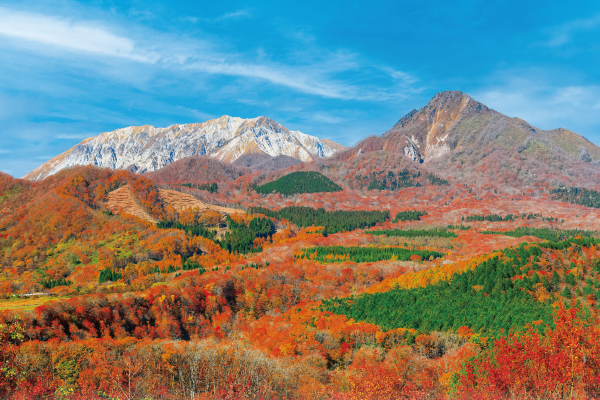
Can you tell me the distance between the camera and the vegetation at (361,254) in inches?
6585

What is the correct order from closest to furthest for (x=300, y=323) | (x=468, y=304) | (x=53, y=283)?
1. (x=468, y=304)
2. (x=300, y=323)
3. (x=53, y=283)

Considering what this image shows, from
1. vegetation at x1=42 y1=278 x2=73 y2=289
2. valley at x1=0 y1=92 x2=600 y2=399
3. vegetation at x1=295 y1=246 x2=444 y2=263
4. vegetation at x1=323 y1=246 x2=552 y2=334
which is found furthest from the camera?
vegetation at x1=295 y1=246 x2=444 y2=263

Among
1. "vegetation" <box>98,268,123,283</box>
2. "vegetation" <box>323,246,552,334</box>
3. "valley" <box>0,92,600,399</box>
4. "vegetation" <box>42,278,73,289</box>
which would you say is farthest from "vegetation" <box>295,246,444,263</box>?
"vegetation" <box>42,278,73,289</box>

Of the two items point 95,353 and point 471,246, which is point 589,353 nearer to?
point 95,353

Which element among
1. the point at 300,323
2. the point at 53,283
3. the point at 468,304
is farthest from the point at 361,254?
the point at 53,283

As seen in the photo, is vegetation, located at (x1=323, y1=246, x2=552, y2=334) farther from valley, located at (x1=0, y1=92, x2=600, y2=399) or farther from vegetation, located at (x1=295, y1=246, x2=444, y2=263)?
vegetation, located at (x1=295, y1=246, x2=444, y2=263)

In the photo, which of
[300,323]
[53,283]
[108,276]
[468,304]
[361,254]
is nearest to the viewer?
[468,304]

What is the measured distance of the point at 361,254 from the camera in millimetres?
176875

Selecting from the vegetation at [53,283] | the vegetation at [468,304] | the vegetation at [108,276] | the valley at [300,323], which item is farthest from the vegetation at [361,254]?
the vegetation at [53,283]

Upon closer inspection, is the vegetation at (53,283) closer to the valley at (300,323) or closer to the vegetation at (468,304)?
the valley at (300,323)

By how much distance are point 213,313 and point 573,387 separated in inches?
4306

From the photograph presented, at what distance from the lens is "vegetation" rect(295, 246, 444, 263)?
167250 mm

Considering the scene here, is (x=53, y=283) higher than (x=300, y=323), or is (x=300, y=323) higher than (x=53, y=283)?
(x=53, y=283)

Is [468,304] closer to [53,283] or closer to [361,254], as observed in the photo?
[361,254]
